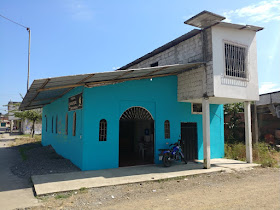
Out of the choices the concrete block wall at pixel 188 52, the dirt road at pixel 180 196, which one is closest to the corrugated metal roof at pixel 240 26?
the concrete block wall at pixel 188 52

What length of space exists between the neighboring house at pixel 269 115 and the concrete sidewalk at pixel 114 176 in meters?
7.45

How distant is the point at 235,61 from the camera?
961 cm

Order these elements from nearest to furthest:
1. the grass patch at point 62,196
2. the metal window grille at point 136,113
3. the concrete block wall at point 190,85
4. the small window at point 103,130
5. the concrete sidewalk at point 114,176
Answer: the grass patch at point 62,196 < the concrete sidewalk at point 114,176 < the small window at point 103,130 < the concrete block wall at point 190,85 < the metal window grille at point 136,113

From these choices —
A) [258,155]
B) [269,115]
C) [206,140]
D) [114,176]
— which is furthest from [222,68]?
[269,115]

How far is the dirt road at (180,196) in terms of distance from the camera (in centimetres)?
507

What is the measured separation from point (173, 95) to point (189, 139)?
2.43 m

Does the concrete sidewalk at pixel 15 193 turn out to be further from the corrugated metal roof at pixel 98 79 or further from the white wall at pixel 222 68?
the white wall at pixel 222 68

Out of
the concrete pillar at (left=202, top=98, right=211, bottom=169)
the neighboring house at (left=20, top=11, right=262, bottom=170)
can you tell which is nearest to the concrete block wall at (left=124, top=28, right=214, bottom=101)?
the neighboring house at (left=20, top=11, right=262, bottom=170)

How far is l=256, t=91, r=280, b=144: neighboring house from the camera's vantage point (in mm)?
15008

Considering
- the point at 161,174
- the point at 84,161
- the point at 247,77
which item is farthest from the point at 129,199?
the point at 247,77

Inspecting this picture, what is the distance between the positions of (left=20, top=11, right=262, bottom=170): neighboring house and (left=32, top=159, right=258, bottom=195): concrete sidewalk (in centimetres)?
64

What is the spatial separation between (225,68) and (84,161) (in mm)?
6831

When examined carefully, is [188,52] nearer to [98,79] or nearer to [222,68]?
[222,68]

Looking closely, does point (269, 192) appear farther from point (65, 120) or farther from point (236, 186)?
point (65, 120)
